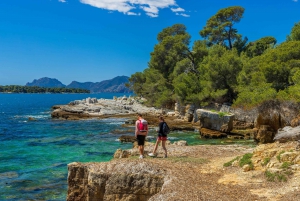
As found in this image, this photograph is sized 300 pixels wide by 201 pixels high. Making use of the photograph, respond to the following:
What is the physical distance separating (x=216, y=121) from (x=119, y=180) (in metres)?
22.3

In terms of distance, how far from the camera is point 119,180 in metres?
12.8

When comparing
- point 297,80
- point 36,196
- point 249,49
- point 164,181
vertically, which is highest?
point 249,49

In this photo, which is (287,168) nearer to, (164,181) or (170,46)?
(164,181)

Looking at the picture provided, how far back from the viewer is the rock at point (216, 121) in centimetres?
3284

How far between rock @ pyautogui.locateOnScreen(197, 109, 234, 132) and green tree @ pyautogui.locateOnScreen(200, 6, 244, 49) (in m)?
32.3

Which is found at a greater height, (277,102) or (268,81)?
(268,81)

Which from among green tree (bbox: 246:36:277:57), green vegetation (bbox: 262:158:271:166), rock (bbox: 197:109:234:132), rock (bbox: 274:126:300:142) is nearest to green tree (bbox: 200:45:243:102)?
rock (bbox: 197:109:234:132)

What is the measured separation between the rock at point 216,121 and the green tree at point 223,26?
32.3m

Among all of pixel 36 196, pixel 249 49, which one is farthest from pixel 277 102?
pixel 249 49

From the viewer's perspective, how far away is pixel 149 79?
211ft

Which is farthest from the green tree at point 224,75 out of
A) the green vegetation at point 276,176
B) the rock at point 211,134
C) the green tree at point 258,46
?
the green vegetation at point 276,176

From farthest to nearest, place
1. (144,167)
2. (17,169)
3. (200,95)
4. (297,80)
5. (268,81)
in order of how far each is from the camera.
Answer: (200,95) → (268,81) → (297,80) → (17,169) → (144,167)

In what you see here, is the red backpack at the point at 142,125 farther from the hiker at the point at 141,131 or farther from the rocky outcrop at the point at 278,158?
the rocky outcrop at the point at 278,158

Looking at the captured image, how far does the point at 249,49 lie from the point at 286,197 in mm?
54596
